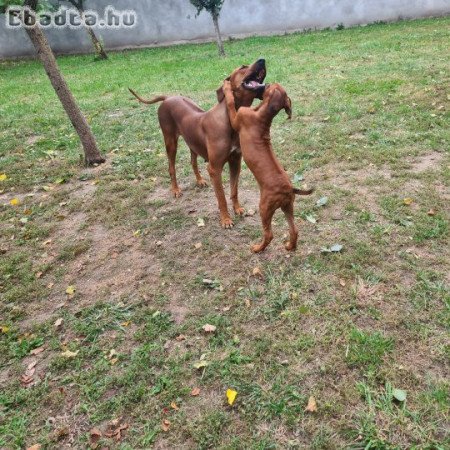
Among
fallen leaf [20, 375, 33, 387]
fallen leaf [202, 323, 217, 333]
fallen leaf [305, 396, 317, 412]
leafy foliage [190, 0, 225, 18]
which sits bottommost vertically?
fallen leaf [305, 396, 317, 412]

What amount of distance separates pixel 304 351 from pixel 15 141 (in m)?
6.69

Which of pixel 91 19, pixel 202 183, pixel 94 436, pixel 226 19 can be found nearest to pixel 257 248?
pixel 202 183

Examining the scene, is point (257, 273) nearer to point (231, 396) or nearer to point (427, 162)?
point (231, 396)

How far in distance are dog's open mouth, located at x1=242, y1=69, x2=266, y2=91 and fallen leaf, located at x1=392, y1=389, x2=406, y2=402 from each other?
2346 millimetres

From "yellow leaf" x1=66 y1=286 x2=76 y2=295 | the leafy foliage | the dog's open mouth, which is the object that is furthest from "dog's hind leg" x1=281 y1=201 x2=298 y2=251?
the leafy foliage

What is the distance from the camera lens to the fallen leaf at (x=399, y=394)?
7.86ft

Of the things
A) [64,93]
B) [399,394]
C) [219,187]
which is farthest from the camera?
[64,93]

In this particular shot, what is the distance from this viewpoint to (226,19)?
57.8 ft

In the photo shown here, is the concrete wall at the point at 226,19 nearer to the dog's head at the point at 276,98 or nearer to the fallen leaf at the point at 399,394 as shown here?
the dog's head at the point at 276,98

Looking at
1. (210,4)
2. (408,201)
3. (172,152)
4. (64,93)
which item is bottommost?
(408,201)

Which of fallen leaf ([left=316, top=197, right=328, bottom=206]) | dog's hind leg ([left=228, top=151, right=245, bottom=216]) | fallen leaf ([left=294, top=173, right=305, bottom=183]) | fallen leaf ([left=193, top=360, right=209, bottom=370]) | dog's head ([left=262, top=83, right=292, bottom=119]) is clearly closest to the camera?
fallen leaf ([left=193, top=360, right=209, bottom=370])

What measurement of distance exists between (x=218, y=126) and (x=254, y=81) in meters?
0.52

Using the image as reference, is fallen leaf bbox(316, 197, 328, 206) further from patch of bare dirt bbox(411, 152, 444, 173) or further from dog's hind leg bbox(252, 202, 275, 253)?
patch of bare dirt bbox(411, 152, 444, 173)

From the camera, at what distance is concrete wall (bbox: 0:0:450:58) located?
1565 cm
